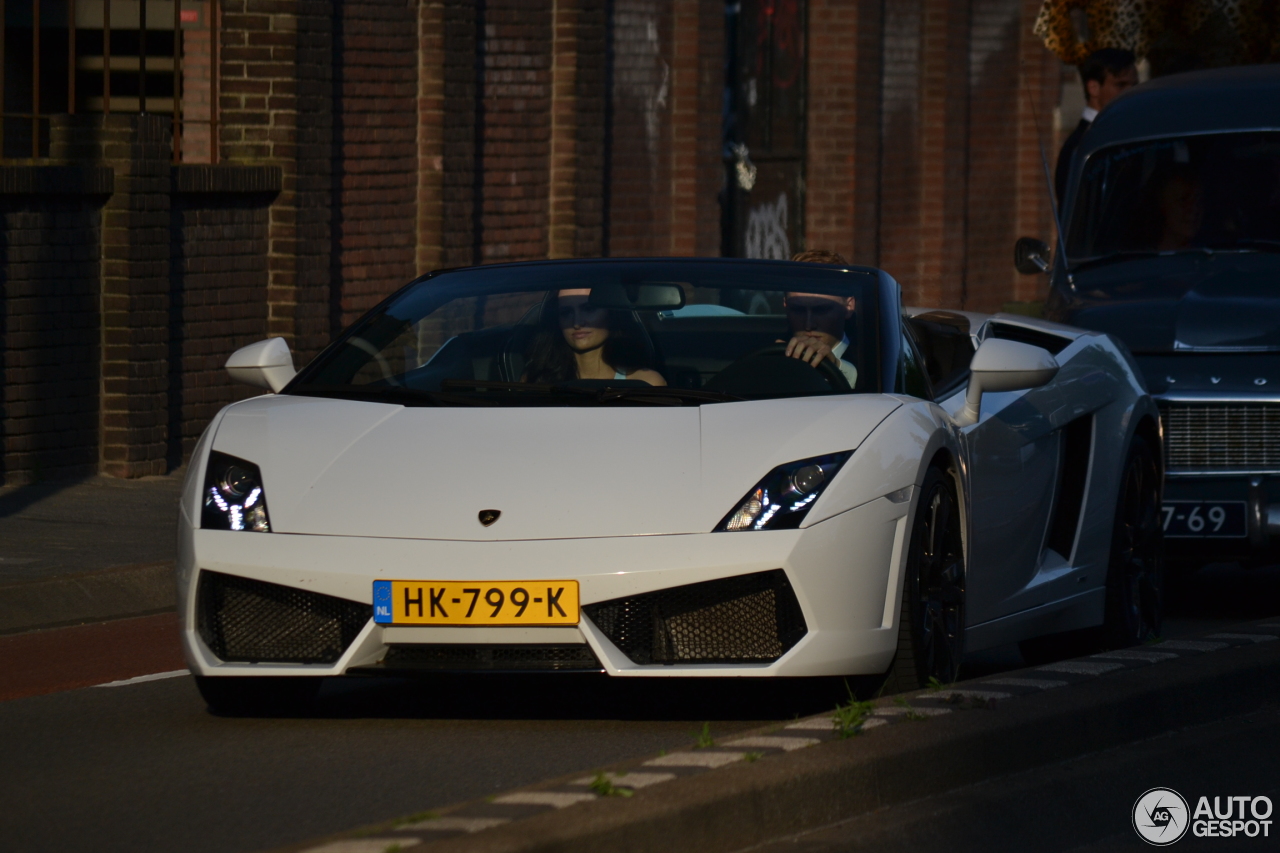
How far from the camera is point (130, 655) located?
8281 millimetres

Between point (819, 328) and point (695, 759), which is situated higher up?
point (819, 328)

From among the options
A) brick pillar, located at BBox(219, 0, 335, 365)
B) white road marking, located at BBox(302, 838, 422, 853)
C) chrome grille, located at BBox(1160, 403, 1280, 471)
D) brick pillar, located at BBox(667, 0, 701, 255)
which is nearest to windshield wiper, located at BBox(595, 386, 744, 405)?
white road marking, located at BBox(302, 838, 422, 853)

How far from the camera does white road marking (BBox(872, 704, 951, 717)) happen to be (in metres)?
5.72

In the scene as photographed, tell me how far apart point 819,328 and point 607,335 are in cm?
62

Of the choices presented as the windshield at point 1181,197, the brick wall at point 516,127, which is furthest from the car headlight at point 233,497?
the brick wall at point 516,127

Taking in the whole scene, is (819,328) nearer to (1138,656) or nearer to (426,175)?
(1138,656)

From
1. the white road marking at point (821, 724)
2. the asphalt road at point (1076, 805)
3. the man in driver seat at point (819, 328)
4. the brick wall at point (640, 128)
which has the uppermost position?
the brick wall at point (640, 128)

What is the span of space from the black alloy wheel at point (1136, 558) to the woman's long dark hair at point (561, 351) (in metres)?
2.03

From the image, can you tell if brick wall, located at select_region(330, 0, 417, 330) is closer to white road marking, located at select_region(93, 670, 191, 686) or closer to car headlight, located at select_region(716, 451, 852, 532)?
white road marking, located at select_region(93, 670, 191, 686)

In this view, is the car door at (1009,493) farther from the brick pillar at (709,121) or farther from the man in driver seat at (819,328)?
the brick pillar at (709,121)

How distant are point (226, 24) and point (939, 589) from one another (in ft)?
31.3

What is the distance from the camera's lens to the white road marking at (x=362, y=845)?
427 centimetres

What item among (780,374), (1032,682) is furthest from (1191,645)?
(780,374)

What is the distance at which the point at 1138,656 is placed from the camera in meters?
6.93
